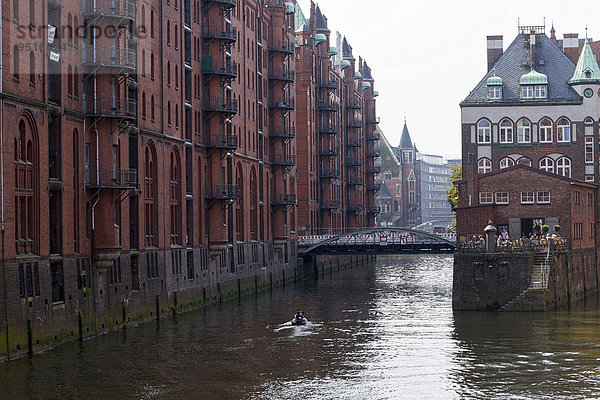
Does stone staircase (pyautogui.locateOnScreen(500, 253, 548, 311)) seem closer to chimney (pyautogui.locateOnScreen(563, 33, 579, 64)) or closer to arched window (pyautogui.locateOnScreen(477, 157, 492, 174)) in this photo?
arched window (pyautogui.locateOnScreen(477, 157, 492, 174))

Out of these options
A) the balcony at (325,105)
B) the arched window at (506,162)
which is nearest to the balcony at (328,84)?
the balcony at (325,105)

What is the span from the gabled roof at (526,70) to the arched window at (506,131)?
1911mm

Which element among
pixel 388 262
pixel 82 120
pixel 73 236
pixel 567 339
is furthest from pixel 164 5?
pixel 388 262

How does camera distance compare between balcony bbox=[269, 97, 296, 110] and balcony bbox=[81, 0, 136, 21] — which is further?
balcony bbox=[269, 97, 296, 110]

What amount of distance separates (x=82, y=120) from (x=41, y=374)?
17.8 meters

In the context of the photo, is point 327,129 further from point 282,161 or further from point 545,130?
point 545,130

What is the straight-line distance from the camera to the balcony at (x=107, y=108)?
61.5m

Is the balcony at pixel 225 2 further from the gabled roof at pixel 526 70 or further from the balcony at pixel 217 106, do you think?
the gabled roof at pixel 526 70

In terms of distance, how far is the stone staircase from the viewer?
70.6m

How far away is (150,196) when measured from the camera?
73625 mm

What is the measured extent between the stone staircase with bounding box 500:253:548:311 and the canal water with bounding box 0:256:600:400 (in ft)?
3.34

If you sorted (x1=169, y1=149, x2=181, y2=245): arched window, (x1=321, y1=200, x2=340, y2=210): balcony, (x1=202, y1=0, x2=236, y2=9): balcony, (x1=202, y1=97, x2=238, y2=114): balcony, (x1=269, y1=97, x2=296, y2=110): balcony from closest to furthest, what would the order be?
(x1=169, y1=149, x2=181, y2=245): arched window → (x1=202, y1=97, x2=238, y2=114): balcony → (x1=202, y1=0, x2=236, y2=9): balcony → (x1=269, y1=97, x2=296, y2=110): balcony → (x1=321, y1=200, x2=340, y2=210): balcony

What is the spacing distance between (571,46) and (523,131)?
14243 mm

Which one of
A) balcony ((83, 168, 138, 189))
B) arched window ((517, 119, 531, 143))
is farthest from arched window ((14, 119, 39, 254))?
arched window ((517, 119, 531, 143))
